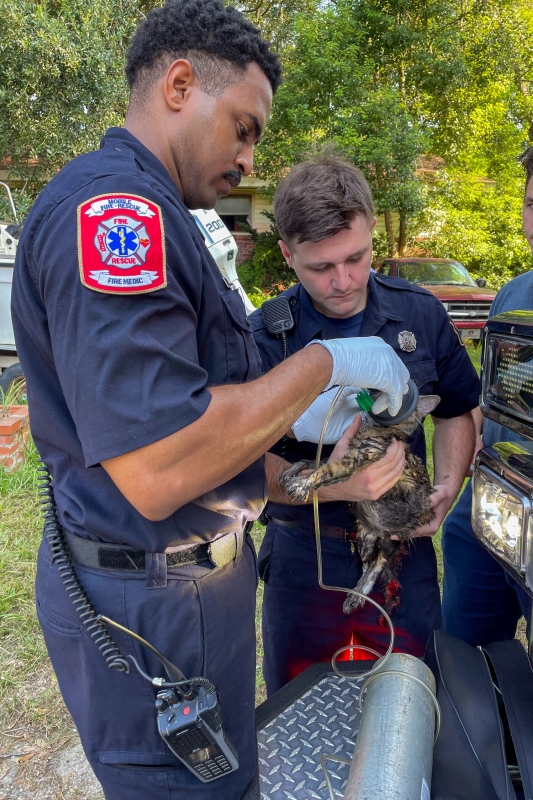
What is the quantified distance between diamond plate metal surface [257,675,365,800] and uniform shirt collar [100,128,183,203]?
1.54 metres

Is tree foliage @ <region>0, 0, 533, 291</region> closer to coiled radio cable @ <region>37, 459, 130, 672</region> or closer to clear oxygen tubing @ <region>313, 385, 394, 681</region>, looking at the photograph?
clear oxygen tubing @ <region>313, 385, 394, 681</region>

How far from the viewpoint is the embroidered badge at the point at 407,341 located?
2.42 meters

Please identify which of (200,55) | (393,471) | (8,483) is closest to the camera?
(200,55)

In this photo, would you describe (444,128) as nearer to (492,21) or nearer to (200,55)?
(492,21)

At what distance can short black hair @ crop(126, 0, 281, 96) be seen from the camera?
1.40 metres

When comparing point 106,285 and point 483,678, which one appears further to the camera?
point 483,678

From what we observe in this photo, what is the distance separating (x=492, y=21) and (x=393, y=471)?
64.1ft

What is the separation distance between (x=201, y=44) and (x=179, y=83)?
102 millimetres

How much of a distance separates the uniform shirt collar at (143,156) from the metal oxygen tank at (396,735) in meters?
1.27

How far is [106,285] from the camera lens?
1.11 metres

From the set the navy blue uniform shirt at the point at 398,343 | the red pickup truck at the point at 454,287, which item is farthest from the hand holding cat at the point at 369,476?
the red pickup truck at the point at 454,287

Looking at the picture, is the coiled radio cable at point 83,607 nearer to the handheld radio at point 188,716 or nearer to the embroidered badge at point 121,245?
the handheld radio at point 188,716

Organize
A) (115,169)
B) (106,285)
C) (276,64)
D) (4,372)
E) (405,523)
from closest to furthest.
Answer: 1. (106,285)
2. (115,169)
3. (276,64)
4. (405,523)
5. (4,372)

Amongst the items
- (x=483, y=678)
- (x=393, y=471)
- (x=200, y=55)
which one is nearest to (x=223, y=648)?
(x=483, y=678)
